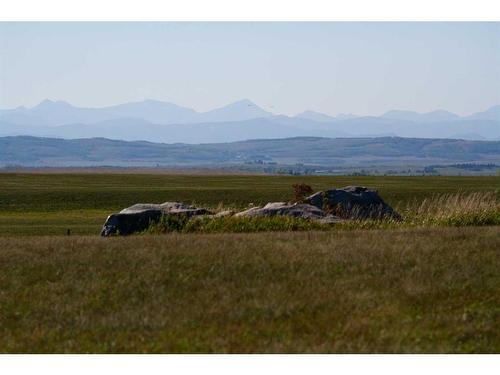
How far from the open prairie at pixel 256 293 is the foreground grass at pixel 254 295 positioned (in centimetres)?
3

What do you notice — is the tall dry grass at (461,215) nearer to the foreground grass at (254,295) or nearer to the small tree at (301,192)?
the small tree at (301,192)

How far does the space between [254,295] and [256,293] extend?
4.0 inches

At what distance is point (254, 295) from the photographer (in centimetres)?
1440

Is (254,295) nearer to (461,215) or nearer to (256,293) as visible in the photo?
(256,293)

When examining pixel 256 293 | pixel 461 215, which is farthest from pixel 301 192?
pixel 256 293

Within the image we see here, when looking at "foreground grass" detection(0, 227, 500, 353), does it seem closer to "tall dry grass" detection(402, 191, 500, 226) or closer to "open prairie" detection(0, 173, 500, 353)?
"open prairie" detection(0, 173, 500, 353)

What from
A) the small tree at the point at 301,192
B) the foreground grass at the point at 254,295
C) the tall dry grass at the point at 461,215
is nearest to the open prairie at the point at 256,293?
the foreground grass at the point at 254,295

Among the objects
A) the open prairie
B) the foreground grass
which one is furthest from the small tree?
the foreground grass

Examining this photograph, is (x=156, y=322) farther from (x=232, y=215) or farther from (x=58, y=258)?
(x=232, y=215)

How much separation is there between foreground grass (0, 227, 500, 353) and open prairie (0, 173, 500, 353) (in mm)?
28

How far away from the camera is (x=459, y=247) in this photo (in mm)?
17734

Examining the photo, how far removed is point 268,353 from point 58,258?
6764mm

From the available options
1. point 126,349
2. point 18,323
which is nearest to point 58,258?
point 18,323

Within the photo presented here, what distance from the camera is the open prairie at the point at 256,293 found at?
1237 cm
